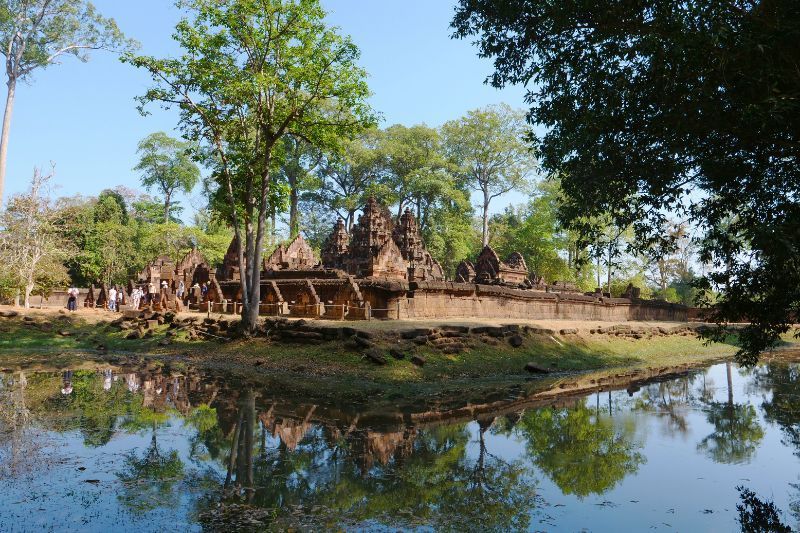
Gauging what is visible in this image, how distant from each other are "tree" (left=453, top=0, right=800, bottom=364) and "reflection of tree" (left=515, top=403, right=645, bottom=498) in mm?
2834

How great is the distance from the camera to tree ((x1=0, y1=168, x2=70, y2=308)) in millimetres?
29422

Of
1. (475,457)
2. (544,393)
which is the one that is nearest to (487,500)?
(475,457)

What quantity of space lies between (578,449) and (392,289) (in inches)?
479

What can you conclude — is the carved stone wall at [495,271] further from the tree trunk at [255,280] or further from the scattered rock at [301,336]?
the scattered rock at [301,336]

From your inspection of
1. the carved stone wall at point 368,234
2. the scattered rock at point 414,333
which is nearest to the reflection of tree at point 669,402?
the scattered rock at point 414,333

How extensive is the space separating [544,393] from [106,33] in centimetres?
2813

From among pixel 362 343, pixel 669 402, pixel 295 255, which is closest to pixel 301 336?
pixel 362 343

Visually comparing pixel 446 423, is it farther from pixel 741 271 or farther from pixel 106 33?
pixel 106 33

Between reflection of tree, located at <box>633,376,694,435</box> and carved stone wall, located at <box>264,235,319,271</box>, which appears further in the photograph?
carved stone wall, located at <box>264,235,319,271</box>

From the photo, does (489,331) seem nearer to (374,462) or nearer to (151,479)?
(374,462)

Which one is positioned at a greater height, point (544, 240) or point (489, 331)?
point (544, 240)

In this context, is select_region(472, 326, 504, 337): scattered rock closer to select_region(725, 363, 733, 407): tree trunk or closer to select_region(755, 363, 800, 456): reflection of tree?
select_region(725, 363, 733, 407): tree trunk

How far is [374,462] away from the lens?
7.62 metres

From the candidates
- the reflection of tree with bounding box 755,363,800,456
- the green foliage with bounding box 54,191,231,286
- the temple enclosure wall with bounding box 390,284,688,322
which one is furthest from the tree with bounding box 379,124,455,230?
the reflection of tree with bounding box 755,363,800,456
